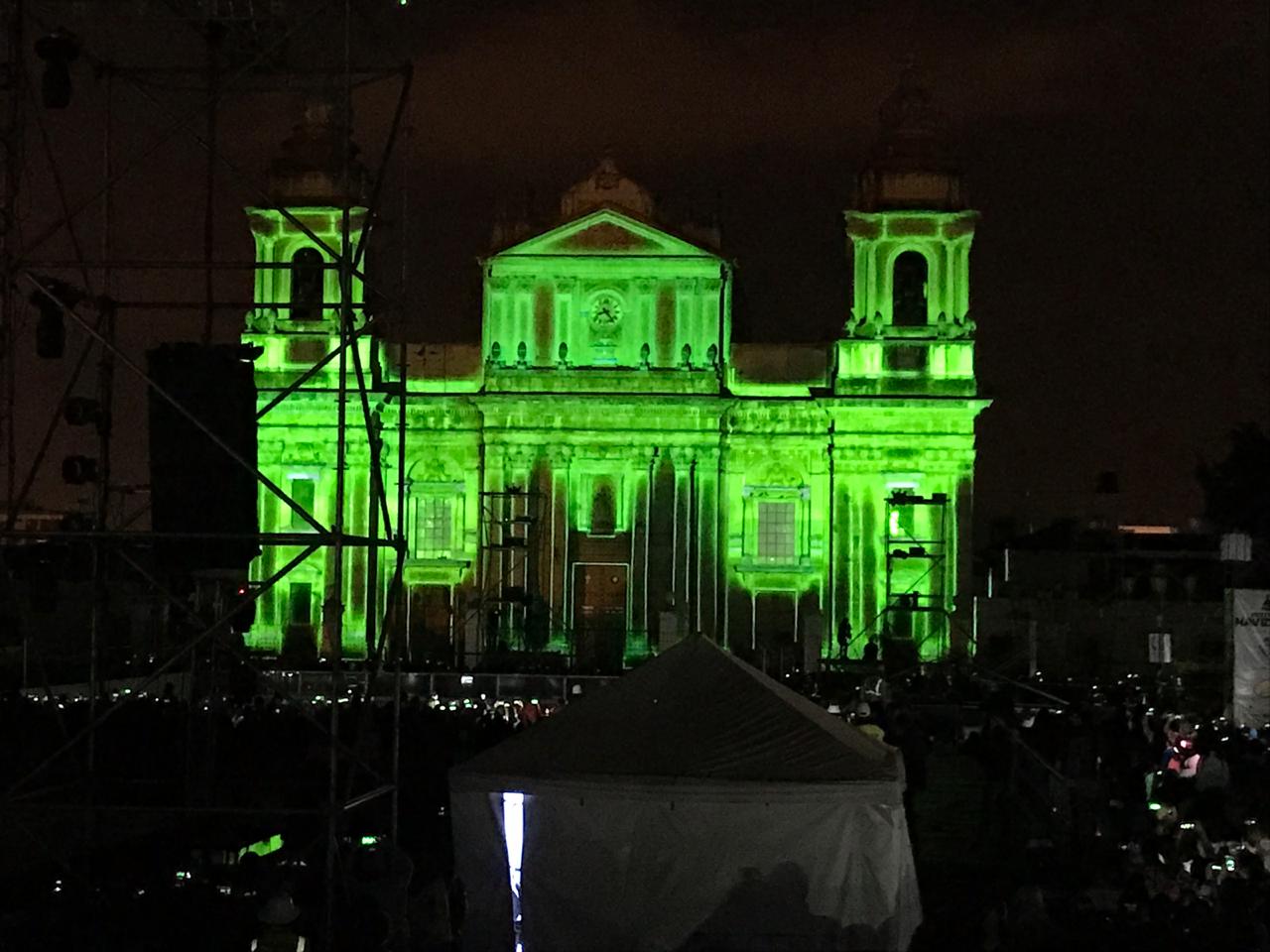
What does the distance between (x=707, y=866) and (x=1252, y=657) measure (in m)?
14.6

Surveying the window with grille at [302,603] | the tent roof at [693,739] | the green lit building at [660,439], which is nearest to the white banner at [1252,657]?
the tent roof at [693,739]

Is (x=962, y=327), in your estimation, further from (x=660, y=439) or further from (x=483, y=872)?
(x=483, y=872)

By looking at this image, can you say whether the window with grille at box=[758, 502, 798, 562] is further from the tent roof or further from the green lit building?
the tent roof

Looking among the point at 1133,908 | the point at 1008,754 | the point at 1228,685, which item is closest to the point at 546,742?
the point at 1133,908

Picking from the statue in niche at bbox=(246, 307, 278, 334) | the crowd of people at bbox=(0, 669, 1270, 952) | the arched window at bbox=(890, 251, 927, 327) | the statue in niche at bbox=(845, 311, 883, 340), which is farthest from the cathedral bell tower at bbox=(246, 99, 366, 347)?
the crowd of people at bbox=(0, 669, 1270, 952)

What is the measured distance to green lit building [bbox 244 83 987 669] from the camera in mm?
49938

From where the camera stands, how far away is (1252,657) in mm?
26812

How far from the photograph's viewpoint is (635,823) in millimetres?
13891

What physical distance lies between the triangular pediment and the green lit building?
0.16 feet

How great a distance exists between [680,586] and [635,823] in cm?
3659

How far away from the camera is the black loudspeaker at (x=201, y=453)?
52.1 feet

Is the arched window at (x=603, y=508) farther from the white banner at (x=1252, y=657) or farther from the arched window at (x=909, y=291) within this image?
the white banner at (x=1252, y=657)

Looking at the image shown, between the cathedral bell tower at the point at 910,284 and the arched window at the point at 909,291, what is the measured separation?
2 centimetres

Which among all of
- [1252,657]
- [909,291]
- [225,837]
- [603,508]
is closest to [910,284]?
[909,291]
